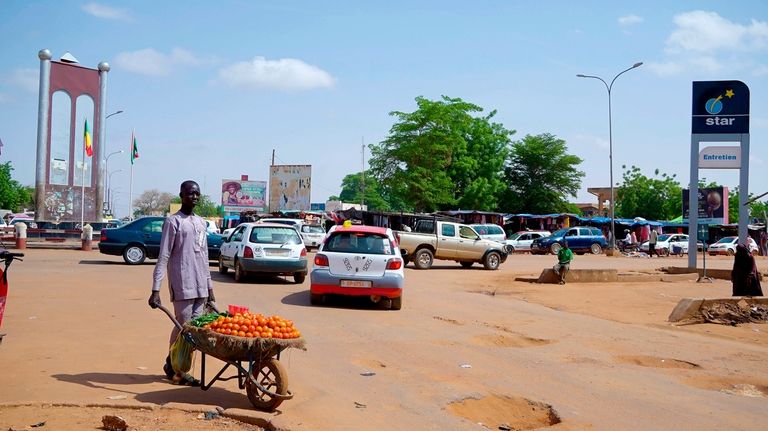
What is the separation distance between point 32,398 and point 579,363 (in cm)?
622

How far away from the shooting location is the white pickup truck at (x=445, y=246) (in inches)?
1022

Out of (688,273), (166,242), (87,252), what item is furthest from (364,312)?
(87,252)

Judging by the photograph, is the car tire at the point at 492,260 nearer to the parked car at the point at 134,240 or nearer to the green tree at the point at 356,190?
the parked car at the point at 134,240

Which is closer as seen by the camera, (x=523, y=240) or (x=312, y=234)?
(x=312, y=234)

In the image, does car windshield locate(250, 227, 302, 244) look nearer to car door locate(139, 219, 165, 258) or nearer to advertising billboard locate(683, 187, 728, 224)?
car door locate(139, 219, 165, 258)

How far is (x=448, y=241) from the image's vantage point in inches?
1040

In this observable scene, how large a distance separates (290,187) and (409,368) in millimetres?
58936

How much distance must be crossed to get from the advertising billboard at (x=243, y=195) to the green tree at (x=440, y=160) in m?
15.1

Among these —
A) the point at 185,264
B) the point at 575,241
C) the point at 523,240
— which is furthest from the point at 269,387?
the point at 523,240

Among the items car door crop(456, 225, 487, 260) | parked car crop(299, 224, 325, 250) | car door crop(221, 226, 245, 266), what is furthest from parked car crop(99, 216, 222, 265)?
parked car crop(299, 224, 325, 250)

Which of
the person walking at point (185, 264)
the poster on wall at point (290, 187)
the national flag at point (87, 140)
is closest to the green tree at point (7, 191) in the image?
the poster on wall at point (290, 187)

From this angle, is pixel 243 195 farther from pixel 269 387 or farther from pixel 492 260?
pixel 269 387

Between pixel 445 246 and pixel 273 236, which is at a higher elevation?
pixel 273 236

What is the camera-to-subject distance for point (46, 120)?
4169 centimetres
